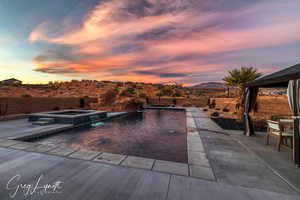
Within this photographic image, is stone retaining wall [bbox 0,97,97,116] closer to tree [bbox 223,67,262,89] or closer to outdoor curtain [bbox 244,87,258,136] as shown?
outdoor curtain [bbox 244,87,258,136]

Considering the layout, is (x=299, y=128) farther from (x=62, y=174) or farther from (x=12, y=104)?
(x=12, y=104)

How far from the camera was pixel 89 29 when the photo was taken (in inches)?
341

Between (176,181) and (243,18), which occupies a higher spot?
(243,18)

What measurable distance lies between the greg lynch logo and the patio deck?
47mm

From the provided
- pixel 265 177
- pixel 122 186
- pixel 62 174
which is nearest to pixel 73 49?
pixel 62 174

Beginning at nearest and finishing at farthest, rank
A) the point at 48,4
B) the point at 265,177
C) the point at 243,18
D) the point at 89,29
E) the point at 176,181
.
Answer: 1. the point at 176,181
2. the point at 265,177
3. the point at 243,18
4. the point at 48,4
5. the point at 89,29

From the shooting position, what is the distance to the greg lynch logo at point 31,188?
1931 mm

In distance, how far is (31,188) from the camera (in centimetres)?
203

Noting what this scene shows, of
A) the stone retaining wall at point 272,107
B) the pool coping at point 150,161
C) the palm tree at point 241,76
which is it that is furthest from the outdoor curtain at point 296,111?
the palm tree at point 241,76

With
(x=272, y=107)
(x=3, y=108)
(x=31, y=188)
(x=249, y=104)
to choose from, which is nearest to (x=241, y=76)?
(x=272, y=107)

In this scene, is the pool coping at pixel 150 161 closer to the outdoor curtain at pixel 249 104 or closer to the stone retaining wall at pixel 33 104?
the outdoor curtain at pixel 249 104

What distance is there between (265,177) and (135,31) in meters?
11.3

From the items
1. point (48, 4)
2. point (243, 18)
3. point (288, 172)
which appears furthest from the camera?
point (48, 4)

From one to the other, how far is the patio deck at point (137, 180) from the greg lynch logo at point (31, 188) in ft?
0.16
